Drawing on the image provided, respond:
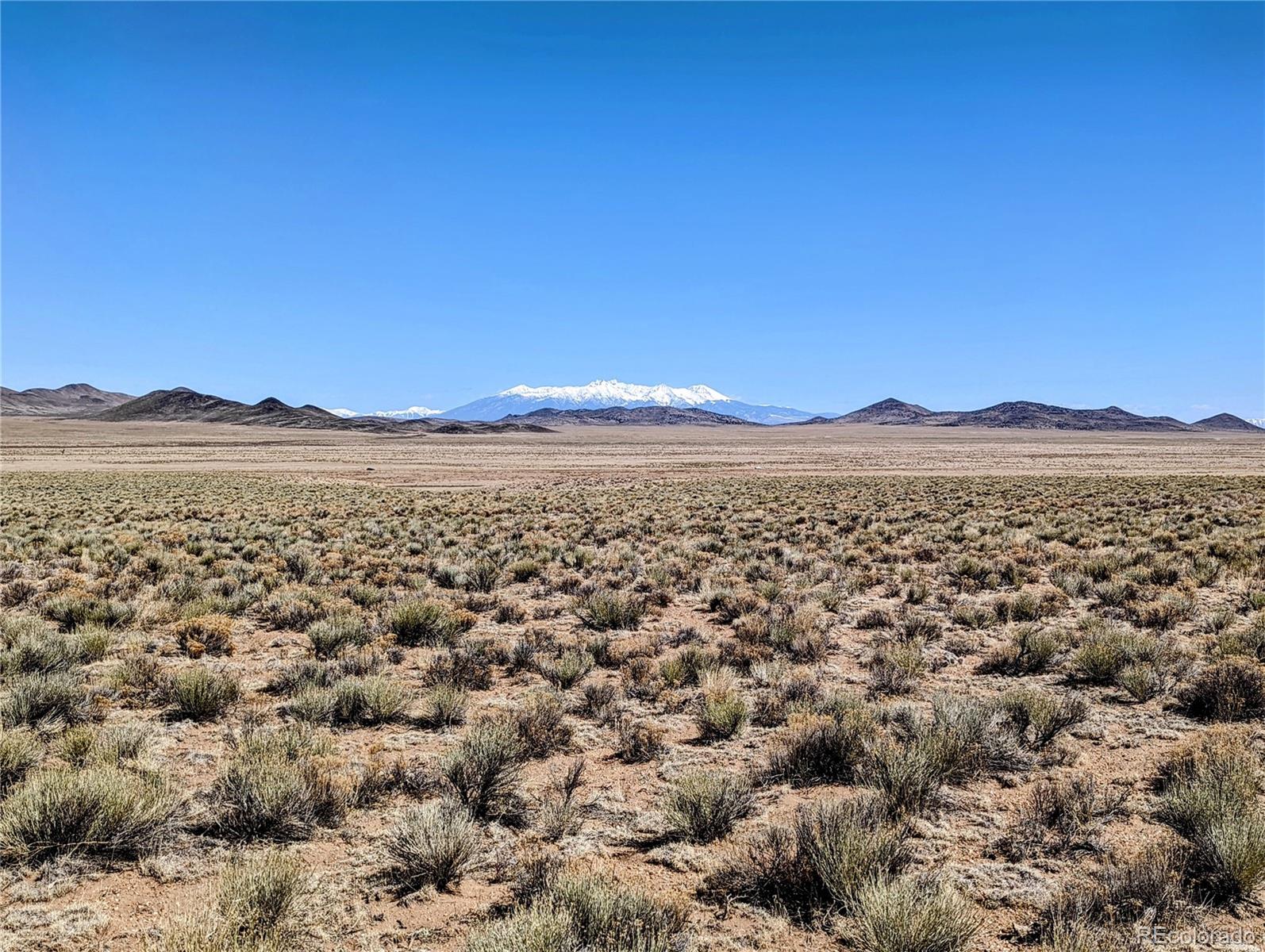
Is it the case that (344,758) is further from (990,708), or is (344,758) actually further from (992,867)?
(990,708)

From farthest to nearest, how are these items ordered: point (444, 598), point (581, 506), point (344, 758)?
1. point (581, 506)
2. point (444, 598)
3. point (344, 758)

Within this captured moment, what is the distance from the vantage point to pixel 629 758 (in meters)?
5.65

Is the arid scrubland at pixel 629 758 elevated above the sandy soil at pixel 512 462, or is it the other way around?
the sandy soil at pixel 512 462

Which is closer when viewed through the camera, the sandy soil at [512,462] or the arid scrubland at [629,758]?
the arid scrubland at [629,758]

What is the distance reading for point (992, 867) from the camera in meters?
4.05

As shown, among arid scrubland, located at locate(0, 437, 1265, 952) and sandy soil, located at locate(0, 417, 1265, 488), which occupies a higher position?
sandy soil, located at locate(0, 417, 1265, 488)

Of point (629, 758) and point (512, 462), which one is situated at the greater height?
point (512, 462)

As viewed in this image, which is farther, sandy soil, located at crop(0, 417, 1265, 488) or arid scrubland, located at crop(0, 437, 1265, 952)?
sandy soil, located at crop(0, 417, 1265, 488)

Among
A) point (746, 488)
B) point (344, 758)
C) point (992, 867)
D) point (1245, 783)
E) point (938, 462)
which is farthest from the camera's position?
point (938, 462)

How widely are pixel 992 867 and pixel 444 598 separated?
30.1ft

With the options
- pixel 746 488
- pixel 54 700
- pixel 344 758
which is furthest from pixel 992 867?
pixel 746 488

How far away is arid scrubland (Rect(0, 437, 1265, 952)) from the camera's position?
3611mm

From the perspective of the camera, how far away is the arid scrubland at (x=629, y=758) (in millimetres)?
3611

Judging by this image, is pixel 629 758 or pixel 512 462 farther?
pixel 512 462
